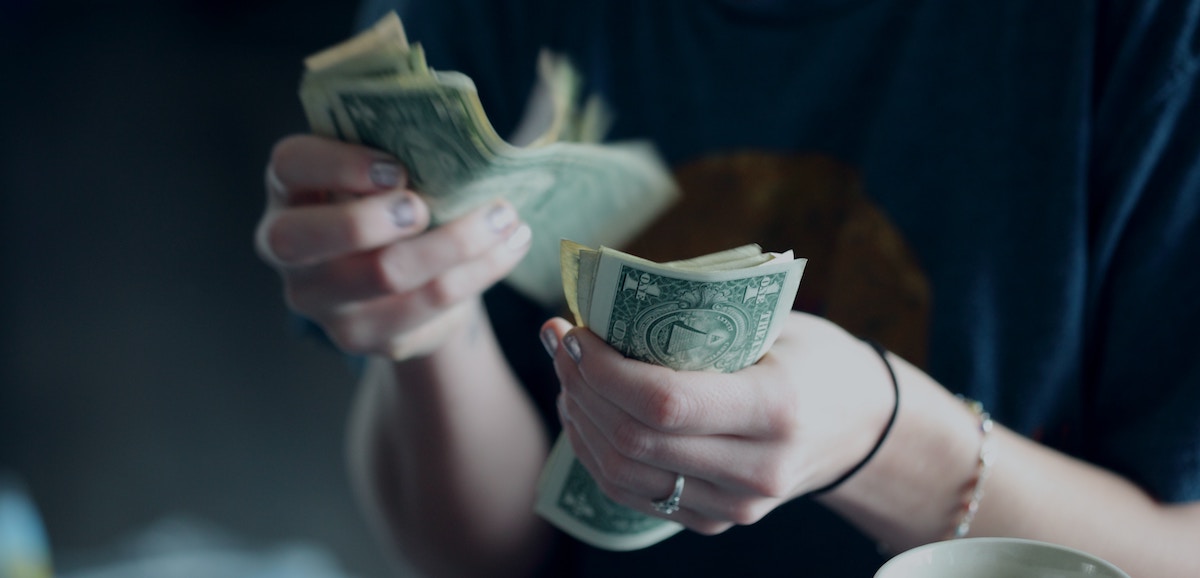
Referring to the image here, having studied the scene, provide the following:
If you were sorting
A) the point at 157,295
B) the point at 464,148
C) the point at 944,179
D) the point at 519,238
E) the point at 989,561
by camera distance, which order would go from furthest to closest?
the point at 157,295
the point at 944,179
the point at 519,238
the point at 464,148
the point at 989,561

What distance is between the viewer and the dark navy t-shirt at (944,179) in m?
0.56

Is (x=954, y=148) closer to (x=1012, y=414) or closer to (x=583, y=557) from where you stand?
(x=1012, y=414)

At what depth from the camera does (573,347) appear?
0.39m

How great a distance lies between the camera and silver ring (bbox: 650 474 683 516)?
0.42m

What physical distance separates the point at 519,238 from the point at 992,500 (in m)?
0.31

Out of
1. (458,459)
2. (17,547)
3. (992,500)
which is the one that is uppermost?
(992,500)

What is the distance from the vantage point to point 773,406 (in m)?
0.39

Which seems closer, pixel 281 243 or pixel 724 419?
pixel 724 419

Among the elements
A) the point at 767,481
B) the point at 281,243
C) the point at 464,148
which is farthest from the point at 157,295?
the point at 767,481

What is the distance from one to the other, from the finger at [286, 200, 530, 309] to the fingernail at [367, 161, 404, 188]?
0.04 meters

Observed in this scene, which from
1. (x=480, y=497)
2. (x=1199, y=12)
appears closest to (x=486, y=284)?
(x=480, y=497)

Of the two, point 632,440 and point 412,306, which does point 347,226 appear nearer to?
point 412,306

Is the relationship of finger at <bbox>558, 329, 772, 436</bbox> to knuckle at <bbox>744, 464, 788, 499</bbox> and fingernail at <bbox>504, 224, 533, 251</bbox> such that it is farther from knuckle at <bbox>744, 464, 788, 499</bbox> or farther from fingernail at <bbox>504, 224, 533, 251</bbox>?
fingernail at <bbox>504, 224, 533, 251</bbox>

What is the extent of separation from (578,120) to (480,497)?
0.33m
